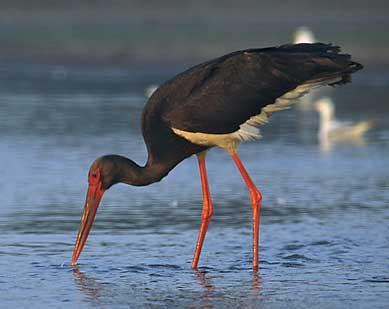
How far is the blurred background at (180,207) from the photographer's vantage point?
8.29 m

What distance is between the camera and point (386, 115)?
1744 cm

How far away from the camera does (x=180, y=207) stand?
10906mm

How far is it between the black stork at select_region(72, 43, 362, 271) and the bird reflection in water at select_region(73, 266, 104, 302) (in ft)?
1.38

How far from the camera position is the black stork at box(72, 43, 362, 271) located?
9055 mm

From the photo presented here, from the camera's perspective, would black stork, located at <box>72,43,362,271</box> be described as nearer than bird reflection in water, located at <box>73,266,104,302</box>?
No

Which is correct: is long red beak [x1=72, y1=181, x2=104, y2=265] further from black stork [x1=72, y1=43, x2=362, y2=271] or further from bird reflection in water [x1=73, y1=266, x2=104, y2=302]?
bird reflection in water [x1=73, y1=266, x2=104, y2=302]

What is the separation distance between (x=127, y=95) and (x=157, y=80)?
2184 mm

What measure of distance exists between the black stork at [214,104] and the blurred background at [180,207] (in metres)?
0.37

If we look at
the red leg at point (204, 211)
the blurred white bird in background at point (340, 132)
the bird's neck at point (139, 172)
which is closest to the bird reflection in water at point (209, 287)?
the red leg at point (204, 211)

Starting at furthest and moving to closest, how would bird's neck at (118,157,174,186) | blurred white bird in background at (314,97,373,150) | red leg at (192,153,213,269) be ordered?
1. blurred white bird in background at (314,97,373,150)
2. red leg at (192,153,213,269)
3. bird's neck at (118,157,174,186)

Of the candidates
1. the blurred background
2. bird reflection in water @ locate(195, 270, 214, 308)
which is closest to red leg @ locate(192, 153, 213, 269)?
the blurred background

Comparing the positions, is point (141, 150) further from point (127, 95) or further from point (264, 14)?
point (264, 14)

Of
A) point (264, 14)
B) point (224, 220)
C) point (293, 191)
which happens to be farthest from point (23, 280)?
point (264, 14)

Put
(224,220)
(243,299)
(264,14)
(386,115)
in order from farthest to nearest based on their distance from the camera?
(264,14), (386,115), (224,220), (243,299)
